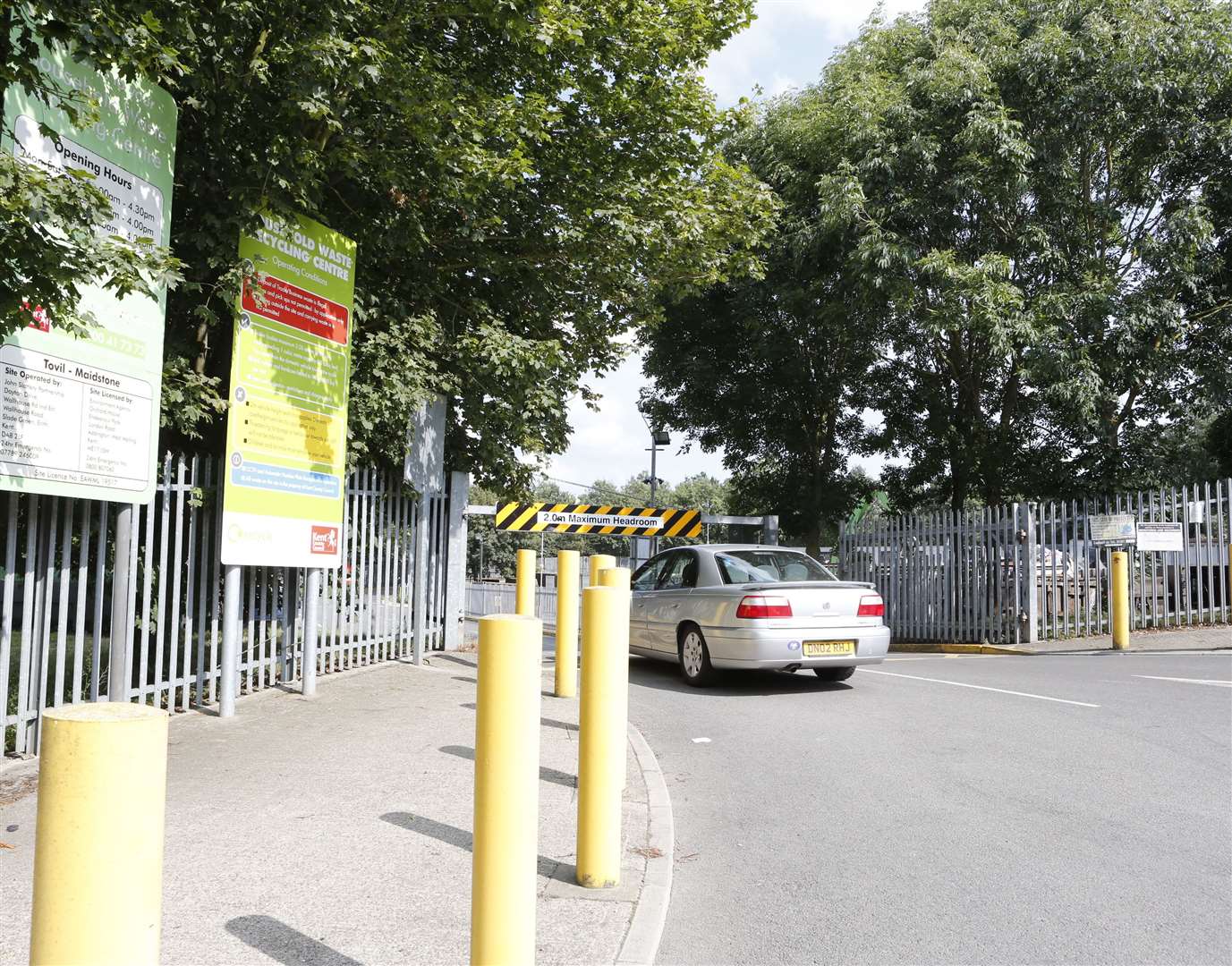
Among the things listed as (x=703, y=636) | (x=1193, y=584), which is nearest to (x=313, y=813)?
(x=703, y=636)

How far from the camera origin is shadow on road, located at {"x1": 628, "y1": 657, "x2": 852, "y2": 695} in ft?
32.1

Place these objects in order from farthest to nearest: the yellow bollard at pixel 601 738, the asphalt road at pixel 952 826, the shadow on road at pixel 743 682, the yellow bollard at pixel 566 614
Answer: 1. the shadow on road at pixel 743 682
2. the yellow bollard at pixel 566 614
3. the yellow bollard at pixel 601 738
4. the asphalt road at pixel 952 826

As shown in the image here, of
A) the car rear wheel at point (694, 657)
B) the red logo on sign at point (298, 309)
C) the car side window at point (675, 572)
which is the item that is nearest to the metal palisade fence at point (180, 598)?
the red logo on sign at point (298, 309)

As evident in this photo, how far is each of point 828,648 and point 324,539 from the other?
4.92m

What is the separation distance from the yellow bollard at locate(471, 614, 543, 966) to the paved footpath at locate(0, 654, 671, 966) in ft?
1.60

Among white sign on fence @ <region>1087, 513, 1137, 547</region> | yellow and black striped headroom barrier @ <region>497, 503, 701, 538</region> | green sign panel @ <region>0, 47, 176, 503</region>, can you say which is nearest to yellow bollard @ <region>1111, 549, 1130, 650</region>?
white sign on fence @ <region>1087, 513, 1137, 547</region>

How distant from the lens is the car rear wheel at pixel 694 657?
9844 millimetres

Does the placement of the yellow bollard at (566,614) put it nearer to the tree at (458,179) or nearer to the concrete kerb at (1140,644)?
the tree at (458,179)

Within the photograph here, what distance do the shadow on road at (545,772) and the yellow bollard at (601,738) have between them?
60.4 inches

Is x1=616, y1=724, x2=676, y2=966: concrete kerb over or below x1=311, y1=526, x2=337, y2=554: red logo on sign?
below

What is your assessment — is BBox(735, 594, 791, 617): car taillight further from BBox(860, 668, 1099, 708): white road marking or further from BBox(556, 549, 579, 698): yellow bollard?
BBox(860, 668, 1099, 708): white road marking

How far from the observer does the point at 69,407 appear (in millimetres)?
5711

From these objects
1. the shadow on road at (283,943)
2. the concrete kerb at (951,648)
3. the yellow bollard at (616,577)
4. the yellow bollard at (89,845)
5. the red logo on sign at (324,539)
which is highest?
the red logo on sign at (324,539)

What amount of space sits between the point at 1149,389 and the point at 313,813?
19.1 meters
